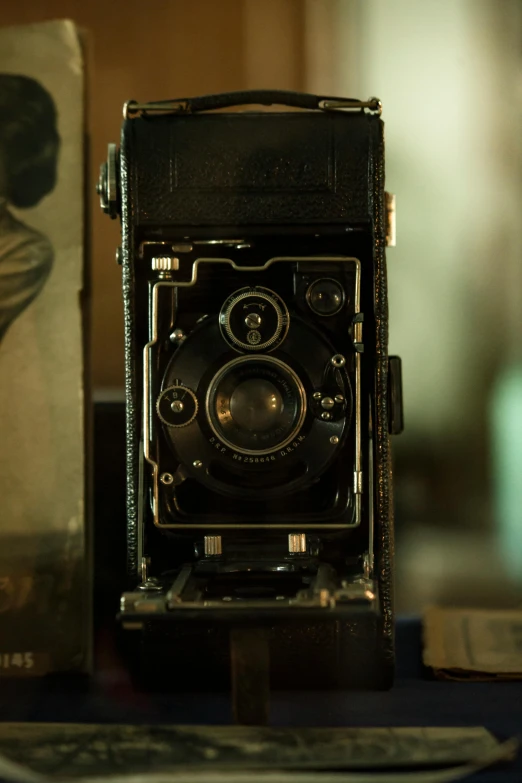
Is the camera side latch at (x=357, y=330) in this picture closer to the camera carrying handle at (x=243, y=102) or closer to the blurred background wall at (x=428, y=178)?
the camera carrying handle at (x=243, y=102)

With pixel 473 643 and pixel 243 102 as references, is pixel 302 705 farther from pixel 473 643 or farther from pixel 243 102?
pixel 243 102

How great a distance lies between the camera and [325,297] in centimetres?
102

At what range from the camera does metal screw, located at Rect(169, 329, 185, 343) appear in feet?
3.33

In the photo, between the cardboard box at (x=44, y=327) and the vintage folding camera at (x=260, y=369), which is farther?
the cardboard box at (x=44, y=327)

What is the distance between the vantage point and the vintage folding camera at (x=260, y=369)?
3.21ft

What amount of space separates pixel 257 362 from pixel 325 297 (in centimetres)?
12

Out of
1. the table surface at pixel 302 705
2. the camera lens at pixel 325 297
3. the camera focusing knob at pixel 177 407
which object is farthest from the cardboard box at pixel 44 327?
the camera lens at pixel 325 297

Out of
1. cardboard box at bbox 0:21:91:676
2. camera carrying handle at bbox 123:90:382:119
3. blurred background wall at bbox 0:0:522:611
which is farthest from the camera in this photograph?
blurred background wall at bbox 0:0:522:611

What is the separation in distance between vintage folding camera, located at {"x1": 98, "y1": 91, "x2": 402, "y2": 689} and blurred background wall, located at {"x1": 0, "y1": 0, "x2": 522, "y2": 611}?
0.30 metres

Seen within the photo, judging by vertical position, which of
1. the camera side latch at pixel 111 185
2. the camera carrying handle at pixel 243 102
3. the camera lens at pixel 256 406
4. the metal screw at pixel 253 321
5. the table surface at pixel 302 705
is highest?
the camera carrying handle at pixel 243 102

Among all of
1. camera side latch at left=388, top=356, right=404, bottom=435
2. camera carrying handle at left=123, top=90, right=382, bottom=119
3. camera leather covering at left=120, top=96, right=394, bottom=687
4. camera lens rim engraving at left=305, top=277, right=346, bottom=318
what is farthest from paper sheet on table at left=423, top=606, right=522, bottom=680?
camera carrying handle at left=123, top=90, right=382, bottom=119

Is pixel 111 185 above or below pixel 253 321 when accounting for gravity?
above

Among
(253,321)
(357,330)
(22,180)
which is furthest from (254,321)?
(22,180)

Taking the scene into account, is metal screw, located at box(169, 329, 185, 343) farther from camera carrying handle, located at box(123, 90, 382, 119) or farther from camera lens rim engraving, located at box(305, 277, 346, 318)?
camera carrying handle, located at box(123, 90, 382, 119)
